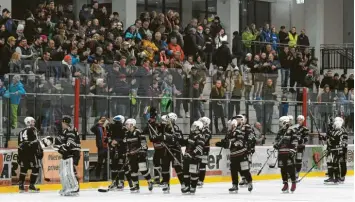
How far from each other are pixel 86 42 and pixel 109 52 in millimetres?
665

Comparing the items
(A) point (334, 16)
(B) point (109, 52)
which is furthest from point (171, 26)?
(A) point (334, 16)

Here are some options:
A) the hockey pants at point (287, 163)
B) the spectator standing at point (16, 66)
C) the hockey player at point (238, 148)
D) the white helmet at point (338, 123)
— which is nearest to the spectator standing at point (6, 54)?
the spectator standing at point (16, 66)

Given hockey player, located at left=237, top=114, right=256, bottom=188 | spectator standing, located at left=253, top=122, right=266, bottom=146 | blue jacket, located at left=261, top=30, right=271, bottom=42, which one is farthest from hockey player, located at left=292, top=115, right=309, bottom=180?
blue jacket, located at left=261, top=30, right=271, bottom=42

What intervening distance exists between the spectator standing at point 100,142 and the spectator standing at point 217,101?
382 cm

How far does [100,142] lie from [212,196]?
3.95 metres

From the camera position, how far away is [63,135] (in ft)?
72.9

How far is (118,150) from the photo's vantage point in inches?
926

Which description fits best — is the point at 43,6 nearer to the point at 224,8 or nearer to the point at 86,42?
the point at 86,42

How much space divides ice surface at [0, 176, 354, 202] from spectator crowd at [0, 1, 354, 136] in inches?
88.7

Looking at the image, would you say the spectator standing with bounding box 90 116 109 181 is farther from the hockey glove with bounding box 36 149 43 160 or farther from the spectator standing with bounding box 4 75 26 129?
the spectator standing with bounding box 4 75 26 129

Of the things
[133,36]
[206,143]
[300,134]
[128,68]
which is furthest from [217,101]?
[300,134]

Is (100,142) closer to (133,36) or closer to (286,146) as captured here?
(133,36)

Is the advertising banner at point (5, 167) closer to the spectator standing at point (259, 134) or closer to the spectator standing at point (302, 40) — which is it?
the spectator standing at point (259, 134)

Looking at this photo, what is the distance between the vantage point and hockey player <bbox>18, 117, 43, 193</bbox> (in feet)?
75.6
